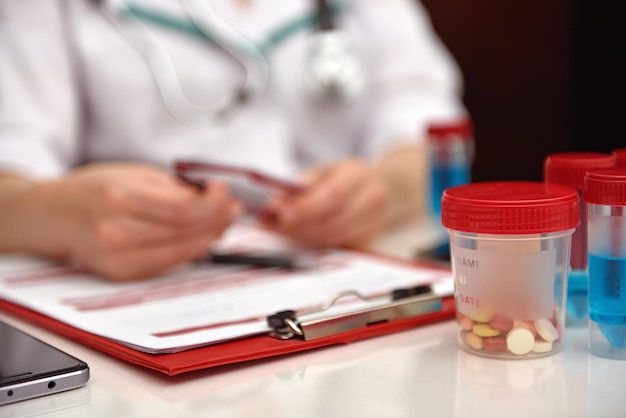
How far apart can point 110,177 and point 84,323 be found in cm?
20

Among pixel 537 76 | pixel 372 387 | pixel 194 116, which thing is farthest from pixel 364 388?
pixel 537 76

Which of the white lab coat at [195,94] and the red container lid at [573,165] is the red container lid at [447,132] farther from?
the red container lid at [573,165]

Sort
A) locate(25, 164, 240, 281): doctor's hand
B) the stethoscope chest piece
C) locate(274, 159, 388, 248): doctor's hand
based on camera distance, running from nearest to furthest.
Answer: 1. locate(25, 164, 240, 281): doctor's hand
2. locate(274, 159, 388, 248): doctor's hand
3. the stethoscope chest piece

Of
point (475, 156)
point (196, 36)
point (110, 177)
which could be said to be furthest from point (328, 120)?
point (475, 156)

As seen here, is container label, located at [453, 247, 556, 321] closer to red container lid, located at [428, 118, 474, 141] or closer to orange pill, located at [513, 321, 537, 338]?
orange pill, located at [513, 321, 537, 338]

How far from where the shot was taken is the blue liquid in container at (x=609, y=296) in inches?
18.6

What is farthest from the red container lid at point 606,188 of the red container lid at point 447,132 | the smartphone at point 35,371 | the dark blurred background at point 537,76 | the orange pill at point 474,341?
the dark blurred background at point 537,76

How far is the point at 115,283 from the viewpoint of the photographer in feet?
2.36

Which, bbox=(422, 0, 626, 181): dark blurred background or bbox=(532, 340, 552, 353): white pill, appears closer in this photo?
bbox=(532, 340, 552, 353): white pill

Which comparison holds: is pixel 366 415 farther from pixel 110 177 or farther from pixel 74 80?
pixel 74 80

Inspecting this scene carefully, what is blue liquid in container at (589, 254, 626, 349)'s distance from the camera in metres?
0.47

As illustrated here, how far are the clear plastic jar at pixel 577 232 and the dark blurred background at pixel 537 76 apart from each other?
5.54ft

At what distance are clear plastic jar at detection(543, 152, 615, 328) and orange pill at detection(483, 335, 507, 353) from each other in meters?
0.07

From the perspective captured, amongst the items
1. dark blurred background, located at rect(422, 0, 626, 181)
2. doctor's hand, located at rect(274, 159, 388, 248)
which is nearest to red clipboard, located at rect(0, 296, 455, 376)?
doctor's hand, located at rect(274, 159, 388, 248)
